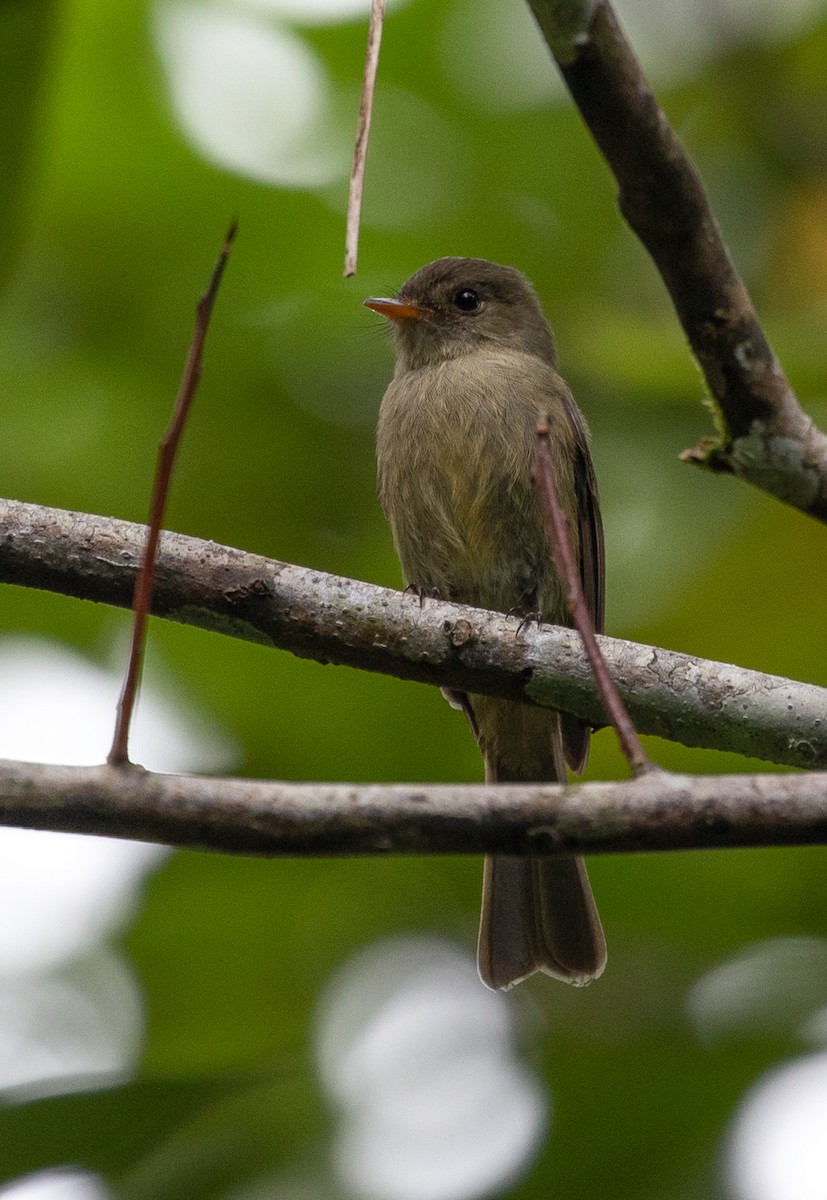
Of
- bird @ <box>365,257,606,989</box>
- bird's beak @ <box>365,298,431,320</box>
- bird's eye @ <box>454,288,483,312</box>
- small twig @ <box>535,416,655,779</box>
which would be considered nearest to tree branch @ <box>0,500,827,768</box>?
small twig @ <box>535,416,655,779</box>

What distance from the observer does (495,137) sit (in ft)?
19.6

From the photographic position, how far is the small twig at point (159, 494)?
2086 mm

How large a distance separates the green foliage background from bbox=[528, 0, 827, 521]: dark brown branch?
1765 millimetres

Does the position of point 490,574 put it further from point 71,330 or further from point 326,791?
point 326,791

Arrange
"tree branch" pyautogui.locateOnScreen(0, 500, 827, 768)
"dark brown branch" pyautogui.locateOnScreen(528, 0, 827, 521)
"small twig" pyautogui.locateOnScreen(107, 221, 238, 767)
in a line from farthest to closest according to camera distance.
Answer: "tree branch" pyautogui.locateOnScreen(0, 500, 827, 768)
"dark brown branch" pyautogui.locateOnScreen(528, 0, 827, 521)
"small twig" pyautogui.locateOnScreen(107, 221, 238, 767)

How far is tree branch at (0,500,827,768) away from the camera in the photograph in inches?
136

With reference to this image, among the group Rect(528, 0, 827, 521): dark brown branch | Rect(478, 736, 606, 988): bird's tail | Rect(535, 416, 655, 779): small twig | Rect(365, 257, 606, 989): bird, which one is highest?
Rect(528, 0, 827, 521): dark brown branch

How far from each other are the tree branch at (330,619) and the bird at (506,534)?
1162 millimetres

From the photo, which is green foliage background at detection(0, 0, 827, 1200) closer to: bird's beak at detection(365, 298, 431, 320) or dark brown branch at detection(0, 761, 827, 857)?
bird's beak at detection(365, 298, 431, 320)

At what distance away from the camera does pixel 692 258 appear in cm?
283

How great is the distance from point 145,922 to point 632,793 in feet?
9.72

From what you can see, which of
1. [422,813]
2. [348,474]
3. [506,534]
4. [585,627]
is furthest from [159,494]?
[348,474]

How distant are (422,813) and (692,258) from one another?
4.04ft

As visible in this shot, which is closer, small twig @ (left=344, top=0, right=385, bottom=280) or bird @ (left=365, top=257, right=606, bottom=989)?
small twig @ (left=344, top=0, right=385, bottom=280)
